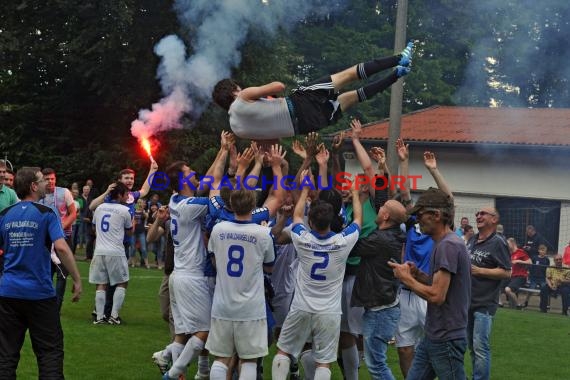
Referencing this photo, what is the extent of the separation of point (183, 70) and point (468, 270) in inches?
470

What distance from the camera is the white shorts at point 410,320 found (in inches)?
354

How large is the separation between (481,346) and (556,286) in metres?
10.2

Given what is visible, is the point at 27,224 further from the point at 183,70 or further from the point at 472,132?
the point at 472,132

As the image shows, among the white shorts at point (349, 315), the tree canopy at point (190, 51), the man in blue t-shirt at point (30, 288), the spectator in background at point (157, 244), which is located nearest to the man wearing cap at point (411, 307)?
the white shorts at point (349, 315)

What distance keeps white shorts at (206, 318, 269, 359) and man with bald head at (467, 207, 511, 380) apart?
2370 mm

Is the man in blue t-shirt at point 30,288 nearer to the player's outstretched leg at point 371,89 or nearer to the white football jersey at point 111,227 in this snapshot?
the player's outstretched leg at point 371,89

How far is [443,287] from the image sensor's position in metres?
6.43

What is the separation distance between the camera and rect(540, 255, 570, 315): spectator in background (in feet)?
59.0

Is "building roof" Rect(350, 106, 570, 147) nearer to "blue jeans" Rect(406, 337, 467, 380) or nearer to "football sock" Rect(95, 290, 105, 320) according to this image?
"football sock" Rect(95, 290, 105, 320)

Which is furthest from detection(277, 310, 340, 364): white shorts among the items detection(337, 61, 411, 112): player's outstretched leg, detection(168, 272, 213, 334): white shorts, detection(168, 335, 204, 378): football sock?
detection(337, 61, 411, 112): player's outstretched leg

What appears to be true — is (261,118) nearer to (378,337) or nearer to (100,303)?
(378,337)

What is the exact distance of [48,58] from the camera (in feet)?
89.6

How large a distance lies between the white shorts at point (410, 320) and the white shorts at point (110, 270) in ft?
18.1

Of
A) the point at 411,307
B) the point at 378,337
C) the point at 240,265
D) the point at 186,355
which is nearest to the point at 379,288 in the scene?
the point at 378,337
